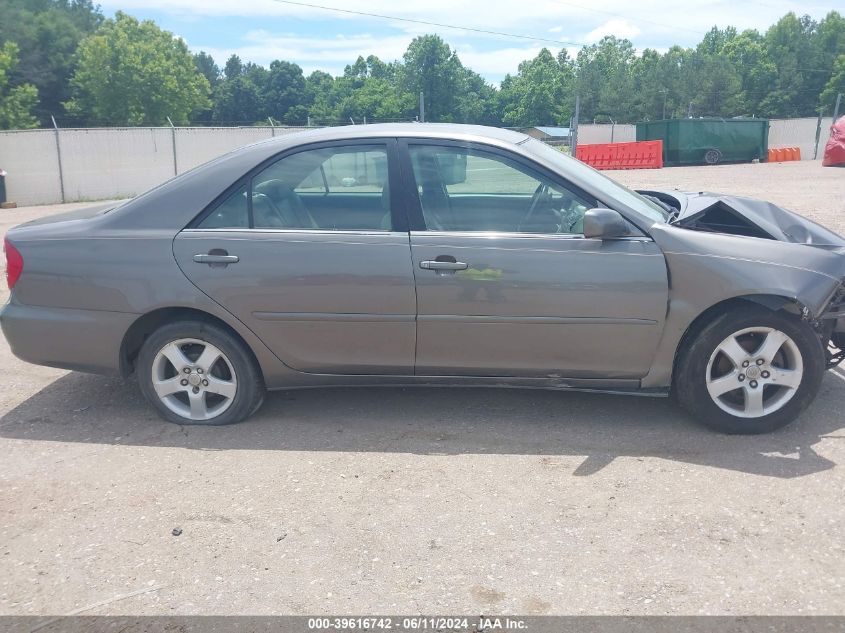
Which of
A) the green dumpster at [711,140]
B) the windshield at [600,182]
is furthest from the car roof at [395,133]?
the green dumpster at [711,140]

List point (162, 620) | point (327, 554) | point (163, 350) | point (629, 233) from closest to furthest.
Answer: point (162, 620) < point (327, 554) < point (629, 233) < point (163, 350)

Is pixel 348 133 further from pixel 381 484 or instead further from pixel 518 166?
pixel 381 484

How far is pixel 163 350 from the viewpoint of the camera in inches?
162

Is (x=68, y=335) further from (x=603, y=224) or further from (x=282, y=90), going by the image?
(x=282, y=90)

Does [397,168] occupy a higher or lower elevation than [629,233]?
higher

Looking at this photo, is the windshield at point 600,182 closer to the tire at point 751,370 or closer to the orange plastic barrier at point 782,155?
the tire at point 751,370

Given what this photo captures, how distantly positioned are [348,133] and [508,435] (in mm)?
1907

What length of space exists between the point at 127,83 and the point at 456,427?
2838 inches

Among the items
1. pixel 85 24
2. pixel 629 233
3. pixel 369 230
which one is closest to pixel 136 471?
pixel 369 230

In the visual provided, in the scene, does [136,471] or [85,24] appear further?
[85,24]

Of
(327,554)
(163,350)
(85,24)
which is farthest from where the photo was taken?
(85,24)

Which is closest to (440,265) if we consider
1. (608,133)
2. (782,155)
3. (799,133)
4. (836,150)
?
(836,150)

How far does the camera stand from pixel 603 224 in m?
3.68

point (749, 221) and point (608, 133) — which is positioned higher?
point (608, 133)
